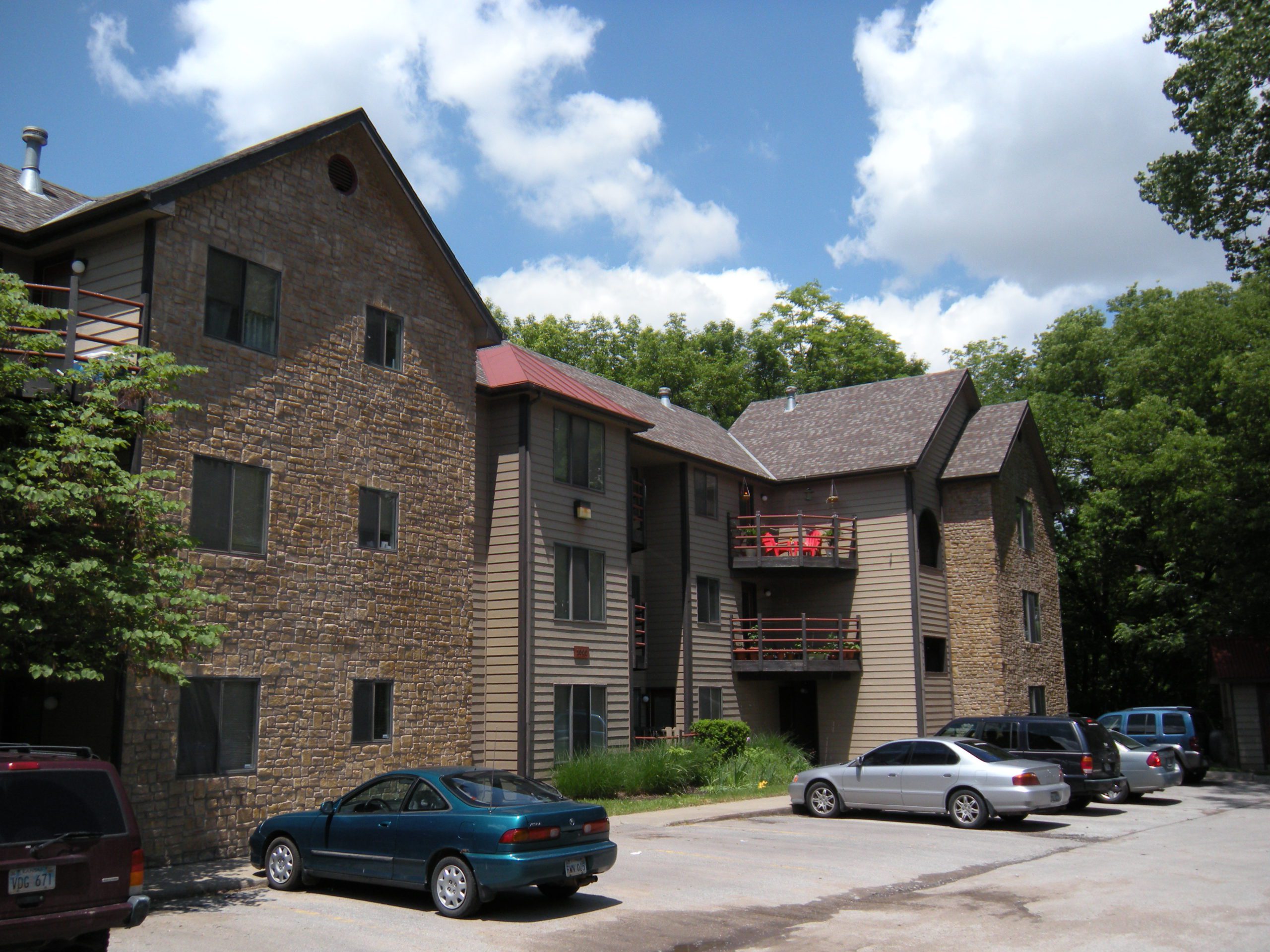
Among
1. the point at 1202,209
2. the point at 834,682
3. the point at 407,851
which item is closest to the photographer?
the point at 407,851

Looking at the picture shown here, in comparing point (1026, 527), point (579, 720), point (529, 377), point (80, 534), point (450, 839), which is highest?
point (529, 377)

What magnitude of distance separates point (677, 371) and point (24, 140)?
33.5 meters

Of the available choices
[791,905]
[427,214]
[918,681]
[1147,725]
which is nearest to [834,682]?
[918,681]

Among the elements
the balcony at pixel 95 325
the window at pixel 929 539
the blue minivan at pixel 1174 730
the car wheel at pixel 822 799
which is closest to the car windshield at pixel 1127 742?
the blue minivan at pixel 1174 730

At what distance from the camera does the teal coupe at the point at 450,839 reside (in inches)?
412

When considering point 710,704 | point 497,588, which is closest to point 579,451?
point 497,588

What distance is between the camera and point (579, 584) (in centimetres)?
2334

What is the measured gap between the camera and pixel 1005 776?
57.2ft

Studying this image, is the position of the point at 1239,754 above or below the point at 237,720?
below

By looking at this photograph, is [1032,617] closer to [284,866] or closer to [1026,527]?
[1026,527]

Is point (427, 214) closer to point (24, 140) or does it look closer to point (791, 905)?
point (24, 140)

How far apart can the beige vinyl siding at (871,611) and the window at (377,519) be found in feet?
46.9

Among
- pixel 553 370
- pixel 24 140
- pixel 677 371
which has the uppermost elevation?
pixel 677 371

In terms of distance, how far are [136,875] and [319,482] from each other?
979cm
